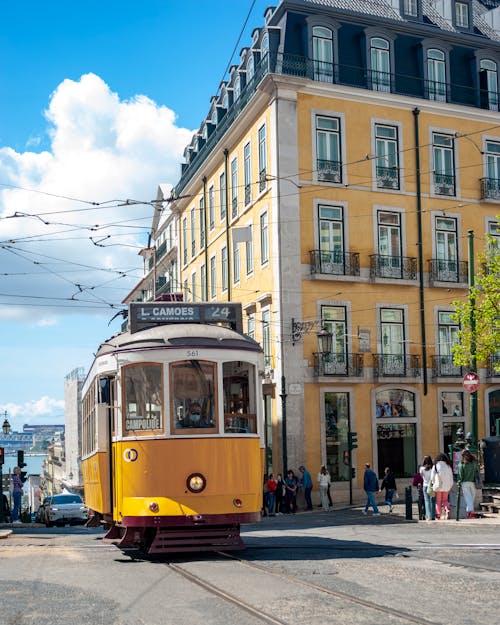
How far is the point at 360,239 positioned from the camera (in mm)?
36156

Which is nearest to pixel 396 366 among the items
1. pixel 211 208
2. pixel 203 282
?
pixel 211 208

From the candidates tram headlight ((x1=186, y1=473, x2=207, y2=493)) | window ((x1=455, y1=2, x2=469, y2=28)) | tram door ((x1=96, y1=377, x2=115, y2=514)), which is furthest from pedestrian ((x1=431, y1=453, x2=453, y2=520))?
window ((x1=455, y1=2, x2=469, y2=28))

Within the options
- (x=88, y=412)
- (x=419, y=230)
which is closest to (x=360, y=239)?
(x=419, y=230)

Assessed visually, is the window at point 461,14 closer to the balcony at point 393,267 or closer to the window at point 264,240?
the balcony at point 393,267

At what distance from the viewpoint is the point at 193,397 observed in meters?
14.0

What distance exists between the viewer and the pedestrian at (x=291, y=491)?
3173 cm

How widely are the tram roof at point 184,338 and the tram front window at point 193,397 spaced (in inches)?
12.0

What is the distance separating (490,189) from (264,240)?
9051mm

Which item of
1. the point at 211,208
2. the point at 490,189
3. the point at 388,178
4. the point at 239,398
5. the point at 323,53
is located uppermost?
the point at 323,53

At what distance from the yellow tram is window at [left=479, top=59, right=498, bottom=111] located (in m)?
27.5

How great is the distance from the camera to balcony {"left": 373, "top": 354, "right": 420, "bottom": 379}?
35812 mm

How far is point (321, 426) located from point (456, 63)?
49.1ft

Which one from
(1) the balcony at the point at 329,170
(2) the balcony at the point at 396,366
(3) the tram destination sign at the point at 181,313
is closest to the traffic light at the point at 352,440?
(2) the balcony at the point at 396,366

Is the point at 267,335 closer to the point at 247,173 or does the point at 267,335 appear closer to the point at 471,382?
the point at 247,173
